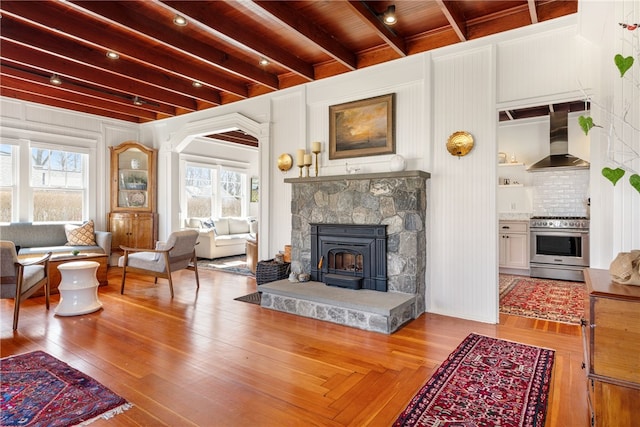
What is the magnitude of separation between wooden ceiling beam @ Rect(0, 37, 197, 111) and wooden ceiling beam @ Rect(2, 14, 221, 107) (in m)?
0.16

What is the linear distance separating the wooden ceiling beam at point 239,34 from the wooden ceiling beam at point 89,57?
1.52m

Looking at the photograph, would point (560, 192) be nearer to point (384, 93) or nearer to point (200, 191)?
point (384, 93)

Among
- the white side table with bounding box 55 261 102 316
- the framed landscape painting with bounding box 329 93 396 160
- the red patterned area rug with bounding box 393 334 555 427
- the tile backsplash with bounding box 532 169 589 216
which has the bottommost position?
the red patterned area rug with bounding box 393 334 555 427

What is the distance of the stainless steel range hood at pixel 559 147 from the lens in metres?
5.90

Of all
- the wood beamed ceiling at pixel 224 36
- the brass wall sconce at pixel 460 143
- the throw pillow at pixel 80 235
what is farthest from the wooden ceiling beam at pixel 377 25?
the throw pillow at pixel 80 235

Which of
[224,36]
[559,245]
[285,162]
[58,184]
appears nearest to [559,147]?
[559,245]

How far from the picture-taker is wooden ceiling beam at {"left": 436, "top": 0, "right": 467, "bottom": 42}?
3029 millimetres

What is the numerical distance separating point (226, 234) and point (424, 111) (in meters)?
5.84

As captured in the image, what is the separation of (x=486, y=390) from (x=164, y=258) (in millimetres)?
3882

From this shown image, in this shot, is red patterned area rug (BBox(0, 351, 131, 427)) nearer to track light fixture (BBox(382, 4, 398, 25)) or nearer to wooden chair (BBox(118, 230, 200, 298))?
wooden chair (BBox(118, 230, 200, 298))

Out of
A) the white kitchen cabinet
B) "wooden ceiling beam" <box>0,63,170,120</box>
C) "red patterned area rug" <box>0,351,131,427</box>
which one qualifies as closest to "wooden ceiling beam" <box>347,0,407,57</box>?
"red patterned area rug" <box>0,351,131,427</box>

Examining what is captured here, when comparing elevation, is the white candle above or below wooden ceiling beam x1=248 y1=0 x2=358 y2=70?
below

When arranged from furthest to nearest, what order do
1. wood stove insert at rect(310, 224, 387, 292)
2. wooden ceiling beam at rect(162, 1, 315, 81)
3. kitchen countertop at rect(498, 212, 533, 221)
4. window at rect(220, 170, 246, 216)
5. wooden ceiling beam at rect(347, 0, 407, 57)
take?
window at rect(220, 170, 246, 216) → kitchen countertop at rect(498, 212, 533, 221) → wood stove insert at rect(310, 224, 387, 292) → wooden ceiling beam at rect(162, 1, 315, 81) → wooden ceiling beam at rect(347, 0, 407, 57)

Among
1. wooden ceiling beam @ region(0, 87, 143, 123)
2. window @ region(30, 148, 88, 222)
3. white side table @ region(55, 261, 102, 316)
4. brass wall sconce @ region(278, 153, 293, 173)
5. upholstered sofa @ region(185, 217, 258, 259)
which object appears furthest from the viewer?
upholstered sofa @ region(185, 217, 258, 259)
